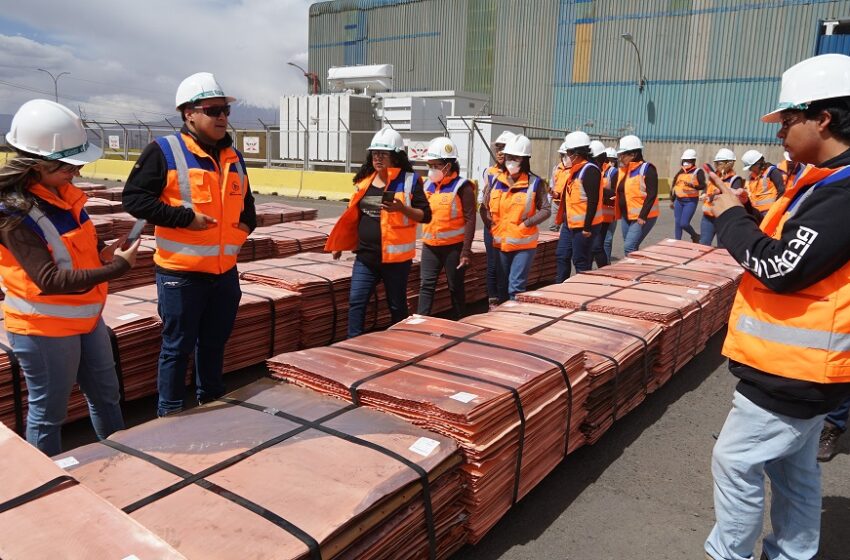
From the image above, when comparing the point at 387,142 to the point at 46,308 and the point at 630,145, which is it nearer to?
the point at 46,308

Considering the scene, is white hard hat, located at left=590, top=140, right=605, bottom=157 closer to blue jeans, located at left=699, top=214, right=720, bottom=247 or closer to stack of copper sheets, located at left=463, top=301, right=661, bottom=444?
blue jeans, located at left=699, top=214, right=720, bottom=247

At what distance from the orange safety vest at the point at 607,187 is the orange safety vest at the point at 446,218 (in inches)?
118

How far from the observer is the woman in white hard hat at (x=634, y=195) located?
28.7 feet

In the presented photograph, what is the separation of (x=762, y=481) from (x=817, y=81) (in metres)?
1.47

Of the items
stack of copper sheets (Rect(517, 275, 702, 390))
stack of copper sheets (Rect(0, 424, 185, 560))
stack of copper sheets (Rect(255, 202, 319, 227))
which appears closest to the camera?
stack of copper sheets (Rect(0, 424, 185, 560))

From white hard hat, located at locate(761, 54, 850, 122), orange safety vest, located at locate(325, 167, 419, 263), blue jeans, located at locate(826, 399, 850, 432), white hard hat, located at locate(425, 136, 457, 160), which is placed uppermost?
white hard hat, located at locate(761, 54, 850, 122)

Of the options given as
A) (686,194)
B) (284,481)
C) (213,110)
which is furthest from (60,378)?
(686,194)

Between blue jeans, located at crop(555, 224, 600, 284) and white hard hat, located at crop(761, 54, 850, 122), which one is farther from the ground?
white hard hat, located at crop(761, 54, 850, 122)

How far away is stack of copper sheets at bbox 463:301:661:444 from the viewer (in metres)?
3.84

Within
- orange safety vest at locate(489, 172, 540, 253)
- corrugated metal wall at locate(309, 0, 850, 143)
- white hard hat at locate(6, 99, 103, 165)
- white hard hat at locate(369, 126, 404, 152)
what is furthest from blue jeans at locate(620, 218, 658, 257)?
corrugated metal wall at locate(309, 0, 850, 143)

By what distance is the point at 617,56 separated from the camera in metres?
33.8

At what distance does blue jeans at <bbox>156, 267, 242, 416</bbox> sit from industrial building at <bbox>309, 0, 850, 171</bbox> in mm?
24960

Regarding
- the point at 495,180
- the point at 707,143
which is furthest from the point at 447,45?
the point at 495,180

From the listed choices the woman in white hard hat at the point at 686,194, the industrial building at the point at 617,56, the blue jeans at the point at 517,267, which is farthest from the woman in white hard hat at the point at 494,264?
the industrial building at the point at 617,56
